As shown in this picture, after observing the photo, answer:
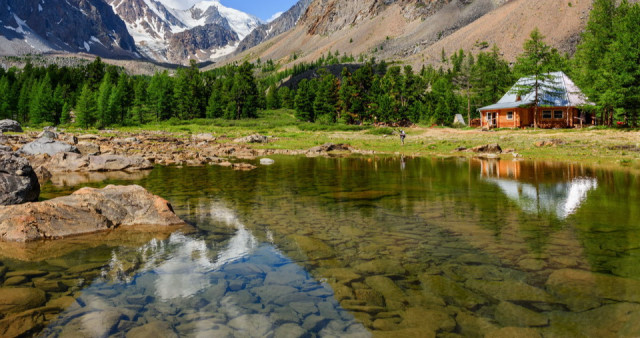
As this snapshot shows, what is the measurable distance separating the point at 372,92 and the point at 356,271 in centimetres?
7972

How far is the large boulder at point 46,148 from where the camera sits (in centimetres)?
2931

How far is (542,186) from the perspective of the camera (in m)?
16.9

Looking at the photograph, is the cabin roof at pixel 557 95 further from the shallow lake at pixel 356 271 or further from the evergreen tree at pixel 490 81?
the shallow lake at pixel 356 271

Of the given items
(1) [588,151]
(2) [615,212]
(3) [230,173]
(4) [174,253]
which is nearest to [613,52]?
(1) [588,151]

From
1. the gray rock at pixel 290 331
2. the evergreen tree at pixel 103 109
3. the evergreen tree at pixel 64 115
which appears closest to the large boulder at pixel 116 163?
the gray rock at pixel 290 331

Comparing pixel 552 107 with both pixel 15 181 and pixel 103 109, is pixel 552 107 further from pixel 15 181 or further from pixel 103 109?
pixel 103 109

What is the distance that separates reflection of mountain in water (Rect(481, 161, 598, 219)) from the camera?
12734 millimetres

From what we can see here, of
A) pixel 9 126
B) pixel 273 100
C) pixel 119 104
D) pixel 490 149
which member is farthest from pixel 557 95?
pixel 273 100

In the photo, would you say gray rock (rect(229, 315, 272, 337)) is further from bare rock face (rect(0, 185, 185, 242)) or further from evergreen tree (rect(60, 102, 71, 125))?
evergreen tree (rect(60, 102, 71, 125))

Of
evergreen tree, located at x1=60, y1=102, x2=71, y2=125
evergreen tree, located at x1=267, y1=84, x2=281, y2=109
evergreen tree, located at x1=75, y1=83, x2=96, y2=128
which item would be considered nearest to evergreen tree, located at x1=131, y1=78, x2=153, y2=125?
evergreen tree, located at x1=75, y1=83, x2=96, y2=128

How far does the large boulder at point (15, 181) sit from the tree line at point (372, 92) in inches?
2079

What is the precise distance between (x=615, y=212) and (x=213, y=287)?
A: 1213 cm

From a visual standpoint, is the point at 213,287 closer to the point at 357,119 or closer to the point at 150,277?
the point at 150,277

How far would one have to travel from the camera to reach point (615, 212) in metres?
11.6
